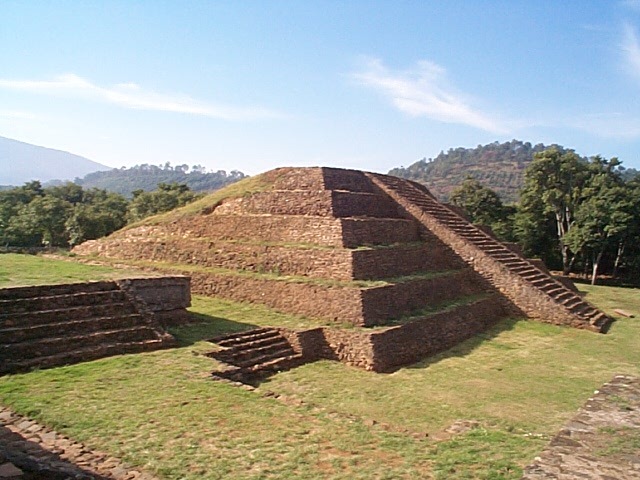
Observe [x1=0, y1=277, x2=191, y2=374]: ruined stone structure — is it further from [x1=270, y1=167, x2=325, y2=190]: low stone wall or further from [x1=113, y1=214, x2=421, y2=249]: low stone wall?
[x1=270, y1=167, x2=325, y2=190]: low stone wall

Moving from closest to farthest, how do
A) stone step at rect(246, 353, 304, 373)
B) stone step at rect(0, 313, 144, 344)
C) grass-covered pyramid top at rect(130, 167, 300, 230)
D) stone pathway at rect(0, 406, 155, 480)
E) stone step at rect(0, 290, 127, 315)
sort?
stone pathway at rect(0, 406, 155, 480) < stone step at rect(0, 313, 144, 344) < stone step at rect(0, 290, 127, 315) < stone step at rect(246, 353, 304, 373) < grass-covered pyramid top at rect(130, 167, 300, 230)

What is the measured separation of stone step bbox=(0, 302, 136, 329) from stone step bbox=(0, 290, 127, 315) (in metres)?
0.11

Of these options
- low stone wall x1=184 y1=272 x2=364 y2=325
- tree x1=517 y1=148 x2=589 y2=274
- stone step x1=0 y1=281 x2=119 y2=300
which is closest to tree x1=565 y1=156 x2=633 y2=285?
tree x1=517 y1=148 x2=589 y2=274

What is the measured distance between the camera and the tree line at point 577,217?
73.4 ft

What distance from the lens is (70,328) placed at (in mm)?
7812

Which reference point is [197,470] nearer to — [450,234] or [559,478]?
[559,478]

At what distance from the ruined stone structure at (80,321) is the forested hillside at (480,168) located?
68.3 m

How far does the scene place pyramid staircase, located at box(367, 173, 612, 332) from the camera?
13.2 metres

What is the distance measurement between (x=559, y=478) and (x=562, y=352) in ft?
26.0

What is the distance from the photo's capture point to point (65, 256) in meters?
16.1

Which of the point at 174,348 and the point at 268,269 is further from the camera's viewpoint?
the point at 268,269

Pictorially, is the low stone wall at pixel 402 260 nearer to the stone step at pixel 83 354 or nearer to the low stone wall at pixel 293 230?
the low stone wall at pixel 293 230

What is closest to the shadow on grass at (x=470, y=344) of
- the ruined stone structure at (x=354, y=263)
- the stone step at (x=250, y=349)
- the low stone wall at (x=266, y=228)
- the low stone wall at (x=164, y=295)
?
the ruined stone structure at (x=354, y=263)

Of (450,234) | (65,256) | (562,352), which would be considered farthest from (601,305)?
(65,256)
